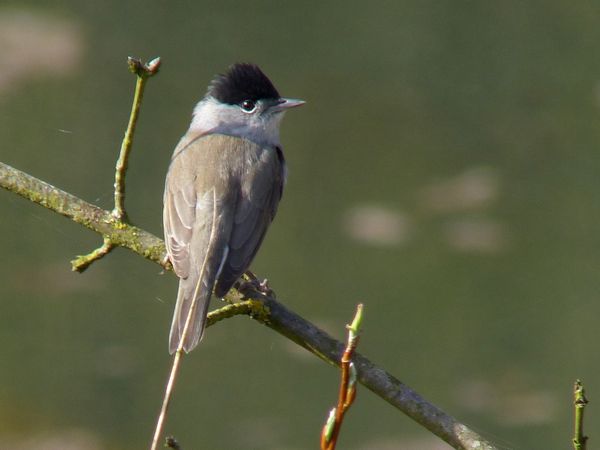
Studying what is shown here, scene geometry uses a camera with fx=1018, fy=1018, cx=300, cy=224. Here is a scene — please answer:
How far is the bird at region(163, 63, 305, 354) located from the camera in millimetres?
3301

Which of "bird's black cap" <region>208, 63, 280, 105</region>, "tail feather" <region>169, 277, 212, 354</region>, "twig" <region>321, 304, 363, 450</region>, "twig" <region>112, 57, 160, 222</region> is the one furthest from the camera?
"bird's black cap" <region>208, 63, 280, 105</region>

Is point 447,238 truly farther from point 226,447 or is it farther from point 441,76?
point 226,447

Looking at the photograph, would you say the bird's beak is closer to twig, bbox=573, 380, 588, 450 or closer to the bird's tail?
the bird's tail

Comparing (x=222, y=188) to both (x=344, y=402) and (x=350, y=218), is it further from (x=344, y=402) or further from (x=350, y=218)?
(x=344, y=402)

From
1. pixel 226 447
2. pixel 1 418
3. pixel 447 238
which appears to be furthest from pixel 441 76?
pixel 1 418

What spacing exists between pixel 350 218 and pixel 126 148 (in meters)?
2.25

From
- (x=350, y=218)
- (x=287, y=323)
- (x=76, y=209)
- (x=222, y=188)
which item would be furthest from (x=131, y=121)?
(x=350, y=218)

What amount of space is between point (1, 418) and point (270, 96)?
A: 78.8 inches

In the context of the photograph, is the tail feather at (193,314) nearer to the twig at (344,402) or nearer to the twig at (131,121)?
the twig at (131,121)

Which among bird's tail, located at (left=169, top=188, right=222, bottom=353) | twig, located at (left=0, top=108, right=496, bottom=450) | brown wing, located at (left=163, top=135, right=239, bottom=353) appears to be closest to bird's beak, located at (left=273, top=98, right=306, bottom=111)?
brown wing, located at (left=163, top=135, right=239, bottom=353)

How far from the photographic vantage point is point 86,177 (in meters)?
4.73

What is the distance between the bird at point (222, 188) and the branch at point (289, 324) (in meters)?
0.16

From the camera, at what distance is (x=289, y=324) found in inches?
112

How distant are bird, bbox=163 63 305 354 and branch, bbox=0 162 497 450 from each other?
0.16m
